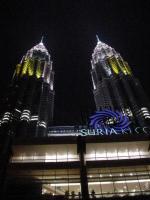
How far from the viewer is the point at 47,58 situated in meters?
136

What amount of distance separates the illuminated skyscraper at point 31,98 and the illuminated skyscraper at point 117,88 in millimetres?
20068

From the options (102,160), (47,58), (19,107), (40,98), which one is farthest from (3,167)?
(47,58)

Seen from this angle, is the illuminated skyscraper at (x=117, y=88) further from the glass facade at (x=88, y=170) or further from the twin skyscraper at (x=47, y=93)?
the glass facade at (x=88, y=170)

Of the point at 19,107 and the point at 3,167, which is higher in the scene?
the point at 19,107

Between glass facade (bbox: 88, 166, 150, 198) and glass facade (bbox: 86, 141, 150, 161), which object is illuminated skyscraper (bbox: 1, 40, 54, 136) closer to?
glass facade (bbox: 86, 141, 150, 161)

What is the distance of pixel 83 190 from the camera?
38750 millimetres

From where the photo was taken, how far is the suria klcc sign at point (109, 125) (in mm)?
52250

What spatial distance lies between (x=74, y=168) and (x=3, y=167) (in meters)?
11.0

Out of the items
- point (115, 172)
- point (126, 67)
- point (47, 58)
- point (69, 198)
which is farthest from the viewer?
point (47, 58)

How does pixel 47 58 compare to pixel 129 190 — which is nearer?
pixel 129 190

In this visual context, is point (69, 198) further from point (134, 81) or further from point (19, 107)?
point (134, 81)

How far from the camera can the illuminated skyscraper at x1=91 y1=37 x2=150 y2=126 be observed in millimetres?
97312

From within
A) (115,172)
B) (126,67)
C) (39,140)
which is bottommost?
(115,172)

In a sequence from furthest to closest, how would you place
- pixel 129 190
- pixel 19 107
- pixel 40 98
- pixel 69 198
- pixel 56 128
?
pixel 40 98 → pixel 19 107 → pixel 56 128 → pixel 129 190 → pixel 69 198
